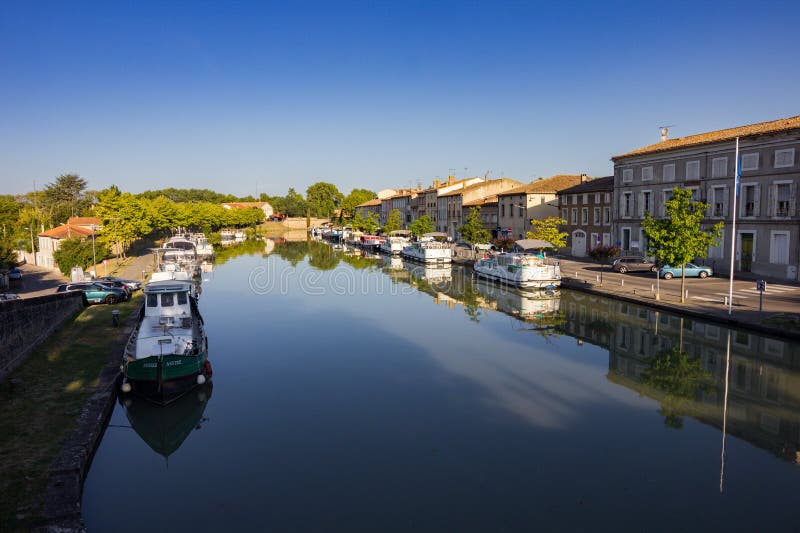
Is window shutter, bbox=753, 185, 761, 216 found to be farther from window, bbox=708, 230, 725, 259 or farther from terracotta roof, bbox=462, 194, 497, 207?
terracotta roof, bbox=462, 194, 497, 207

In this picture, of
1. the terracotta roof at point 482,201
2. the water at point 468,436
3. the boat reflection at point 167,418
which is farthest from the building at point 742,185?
the boat reflection at point 167,418

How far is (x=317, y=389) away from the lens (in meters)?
19.6

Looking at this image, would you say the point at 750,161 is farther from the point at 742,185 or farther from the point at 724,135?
the point at 724,135

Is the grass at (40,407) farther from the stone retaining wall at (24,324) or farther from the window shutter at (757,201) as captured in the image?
the window shutter at (757,201)

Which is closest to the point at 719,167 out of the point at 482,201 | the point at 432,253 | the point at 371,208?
the point at 432,253

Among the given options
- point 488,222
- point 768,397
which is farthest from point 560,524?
point 488,222

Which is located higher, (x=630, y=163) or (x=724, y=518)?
(x=630, y=163)

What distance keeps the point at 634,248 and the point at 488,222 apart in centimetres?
3133

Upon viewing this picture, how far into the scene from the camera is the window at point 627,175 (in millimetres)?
52303

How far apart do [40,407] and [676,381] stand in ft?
67.6

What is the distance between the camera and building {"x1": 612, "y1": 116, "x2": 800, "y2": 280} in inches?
1475

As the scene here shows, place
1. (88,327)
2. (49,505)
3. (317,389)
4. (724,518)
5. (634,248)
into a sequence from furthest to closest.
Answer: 1. (634,248)
2. (88,327)
3. (317,389)
4. (724,518)
5. (49,505)

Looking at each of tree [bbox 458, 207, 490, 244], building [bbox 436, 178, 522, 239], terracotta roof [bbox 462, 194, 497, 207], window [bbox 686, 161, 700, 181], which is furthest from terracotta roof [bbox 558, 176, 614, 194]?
building [bbox 436, 178, 522, 239]

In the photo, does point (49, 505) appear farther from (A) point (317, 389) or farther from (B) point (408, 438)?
(A) point (317, 389)
